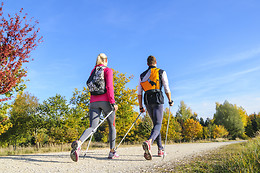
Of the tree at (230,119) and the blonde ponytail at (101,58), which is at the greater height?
the blonde ponytail at (101,58)

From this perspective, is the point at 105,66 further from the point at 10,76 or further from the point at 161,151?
the point at 10,76

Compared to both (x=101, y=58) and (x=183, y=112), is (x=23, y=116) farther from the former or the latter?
(x=183, y=112)

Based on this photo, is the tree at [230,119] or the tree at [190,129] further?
the tree at [230,119]

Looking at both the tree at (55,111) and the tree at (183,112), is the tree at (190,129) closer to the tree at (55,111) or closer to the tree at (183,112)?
the tree at (183,112)

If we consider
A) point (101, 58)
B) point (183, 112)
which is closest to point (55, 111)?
point (101, 58)

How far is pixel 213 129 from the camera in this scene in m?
48.3

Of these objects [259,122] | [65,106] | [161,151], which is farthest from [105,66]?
[259,122]

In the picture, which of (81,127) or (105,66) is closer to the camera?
(105,66)

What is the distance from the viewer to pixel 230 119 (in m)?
52.5

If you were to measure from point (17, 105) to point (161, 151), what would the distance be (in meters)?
29.1

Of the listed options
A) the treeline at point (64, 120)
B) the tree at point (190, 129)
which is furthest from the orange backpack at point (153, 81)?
the tree at point (190, 129)

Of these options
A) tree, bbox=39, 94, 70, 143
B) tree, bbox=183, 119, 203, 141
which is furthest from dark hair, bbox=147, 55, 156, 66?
tree, bbox=183, 119, 203, 141

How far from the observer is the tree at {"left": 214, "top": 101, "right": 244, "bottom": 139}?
5155cm

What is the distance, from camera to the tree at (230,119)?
5155 cm
